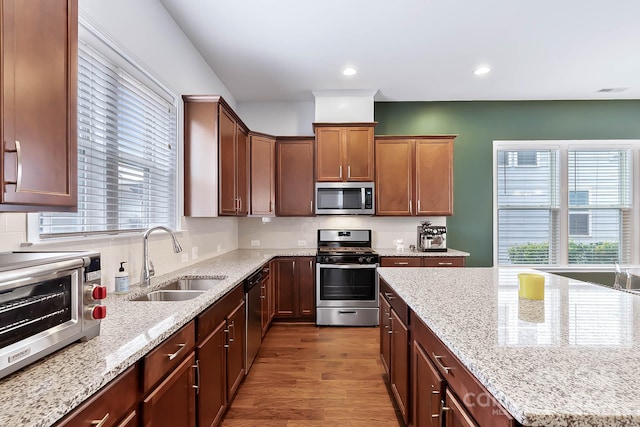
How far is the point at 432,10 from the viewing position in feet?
8.46

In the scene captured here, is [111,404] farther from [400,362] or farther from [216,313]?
[400,362]

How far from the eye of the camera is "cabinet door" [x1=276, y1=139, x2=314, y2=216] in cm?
433

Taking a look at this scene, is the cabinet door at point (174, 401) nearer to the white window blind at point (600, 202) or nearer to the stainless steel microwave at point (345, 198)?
the stainless steel microwave at point (345, 198)

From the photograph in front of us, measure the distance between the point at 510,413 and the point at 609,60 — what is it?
169 inches

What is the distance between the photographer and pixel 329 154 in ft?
13.7

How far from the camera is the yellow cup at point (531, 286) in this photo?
158 centimetres

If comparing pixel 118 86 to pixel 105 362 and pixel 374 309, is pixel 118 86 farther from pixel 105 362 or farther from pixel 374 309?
pixel 374 309

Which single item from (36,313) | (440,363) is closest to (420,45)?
(440,363)

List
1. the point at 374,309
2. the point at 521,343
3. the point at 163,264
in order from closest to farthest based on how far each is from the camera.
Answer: the point at 521,343, the point at 163,264, the point at 374,309

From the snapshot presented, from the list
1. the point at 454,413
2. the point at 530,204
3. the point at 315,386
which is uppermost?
the point at 530,204

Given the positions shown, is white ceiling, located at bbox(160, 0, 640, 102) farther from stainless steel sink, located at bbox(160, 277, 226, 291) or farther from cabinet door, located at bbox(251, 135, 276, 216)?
stainless steel sink, located at bbox(160, 277, 226, 291)

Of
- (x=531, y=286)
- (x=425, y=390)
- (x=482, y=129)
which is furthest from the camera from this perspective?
(x=482, y=129)

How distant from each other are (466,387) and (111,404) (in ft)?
3.65

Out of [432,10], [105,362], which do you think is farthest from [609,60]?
[105,362]
